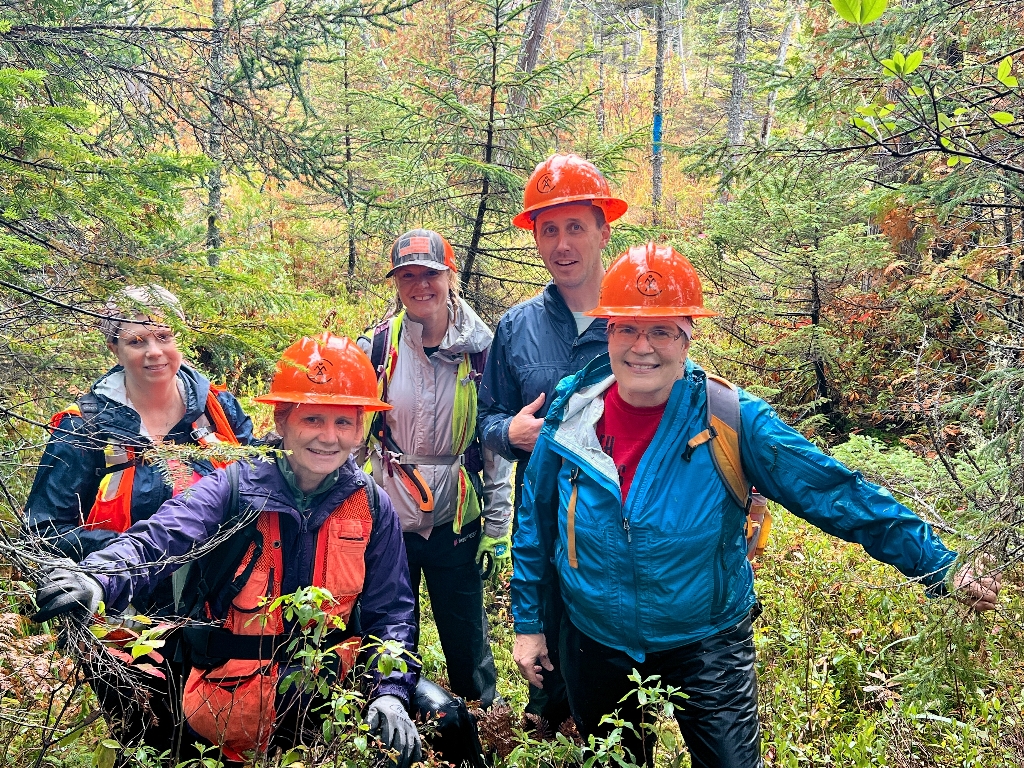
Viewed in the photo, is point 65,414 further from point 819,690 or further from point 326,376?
point 819,690

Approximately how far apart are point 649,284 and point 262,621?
1.96 m

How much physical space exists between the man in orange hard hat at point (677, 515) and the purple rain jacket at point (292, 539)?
2.25ft

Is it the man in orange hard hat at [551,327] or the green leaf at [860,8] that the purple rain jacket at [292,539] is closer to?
the man in orange hard hat at [551,327]

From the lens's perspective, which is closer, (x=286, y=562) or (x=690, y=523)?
(x=690, y=523)

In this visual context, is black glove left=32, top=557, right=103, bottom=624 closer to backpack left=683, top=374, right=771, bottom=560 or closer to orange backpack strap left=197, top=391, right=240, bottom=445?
orange backpack strap left=197, top=391, right=240, bottom=445

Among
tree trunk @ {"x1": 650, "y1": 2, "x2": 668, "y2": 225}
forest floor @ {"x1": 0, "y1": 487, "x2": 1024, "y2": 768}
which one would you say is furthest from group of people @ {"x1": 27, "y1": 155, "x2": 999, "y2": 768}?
tree trunk @ {"x1": 650, "y1": 2, "x2": 668, "y2": 225}

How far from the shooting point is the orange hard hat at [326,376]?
121 inches

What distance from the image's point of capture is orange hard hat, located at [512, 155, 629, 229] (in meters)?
3.85

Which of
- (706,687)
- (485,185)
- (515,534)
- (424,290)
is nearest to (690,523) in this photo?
(706,687)

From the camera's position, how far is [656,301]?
9.43ft

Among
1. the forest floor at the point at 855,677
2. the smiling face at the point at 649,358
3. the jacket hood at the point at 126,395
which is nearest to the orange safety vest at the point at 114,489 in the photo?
the jacket hood at the point at 126,395

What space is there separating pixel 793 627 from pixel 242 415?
359 cm

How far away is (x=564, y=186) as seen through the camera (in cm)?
387

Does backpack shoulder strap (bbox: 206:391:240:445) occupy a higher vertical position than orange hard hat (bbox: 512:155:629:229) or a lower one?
lower
